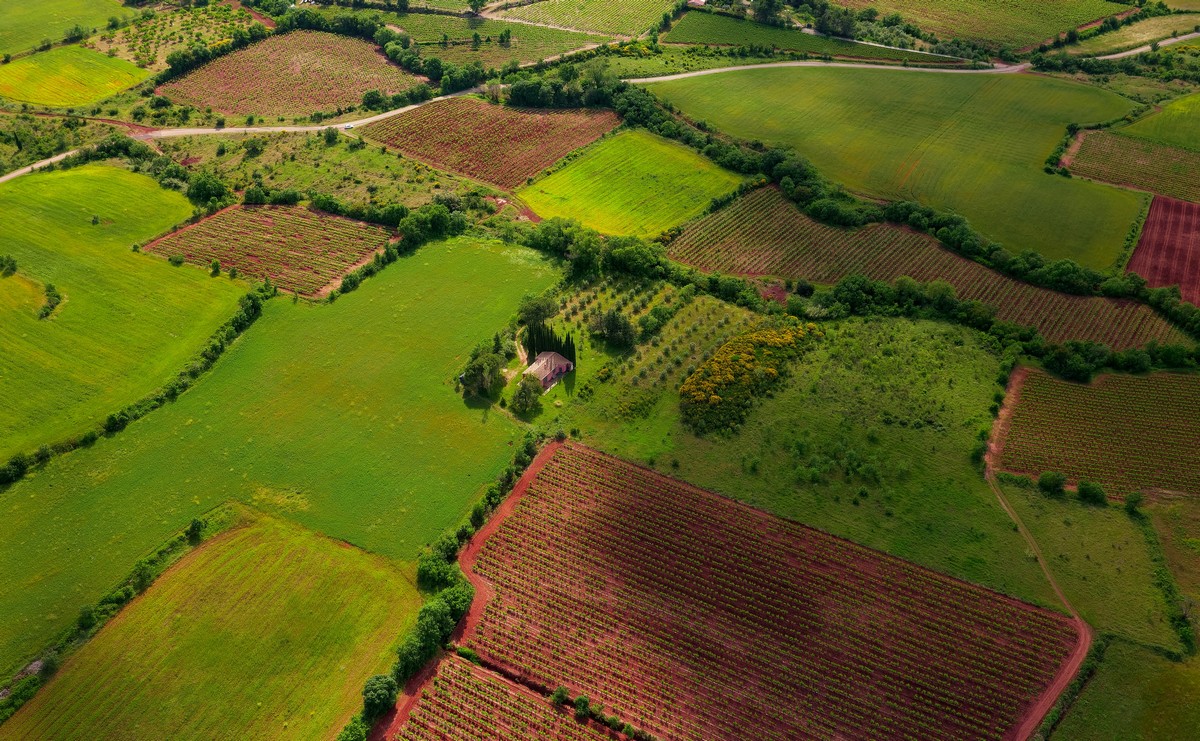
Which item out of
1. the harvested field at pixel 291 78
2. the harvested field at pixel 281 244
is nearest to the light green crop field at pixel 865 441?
the harvested field at pixel 281 244

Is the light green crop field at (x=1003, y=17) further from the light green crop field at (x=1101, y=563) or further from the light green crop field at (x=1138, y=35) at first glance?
the light green crop field at (x=1101, y=563)

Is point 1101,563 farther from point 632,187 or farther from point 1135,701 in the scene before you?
point 632,187

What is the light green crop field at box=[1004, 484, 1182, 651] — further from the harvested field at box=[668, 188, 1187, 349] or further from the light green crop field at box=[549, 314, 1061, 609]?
the harvested field at box=[668, 188, 1187, 349]

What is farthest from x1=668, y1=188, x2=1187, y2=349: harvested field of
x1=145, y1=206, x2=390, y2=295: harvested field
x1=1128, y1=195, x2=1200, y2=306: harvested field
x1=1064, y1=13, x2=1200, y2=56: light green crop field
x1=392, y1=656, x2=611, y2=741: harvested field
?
x1=1064, y1=13, x2=1200, y2=56: light green crop field

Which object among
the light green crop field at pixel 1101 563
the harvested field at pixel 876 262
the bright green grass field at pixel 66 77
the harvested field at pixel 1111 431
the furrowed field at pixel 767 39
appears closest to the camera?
the light green crop field at pixel 1101 563

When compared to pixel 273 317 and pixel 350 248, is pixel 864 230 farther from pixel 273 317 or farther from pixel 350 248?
pixel 273 317

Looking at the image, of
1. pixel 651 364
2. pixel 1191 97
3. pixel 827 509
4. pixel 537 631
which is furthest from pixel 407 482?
pixel 1191 97
